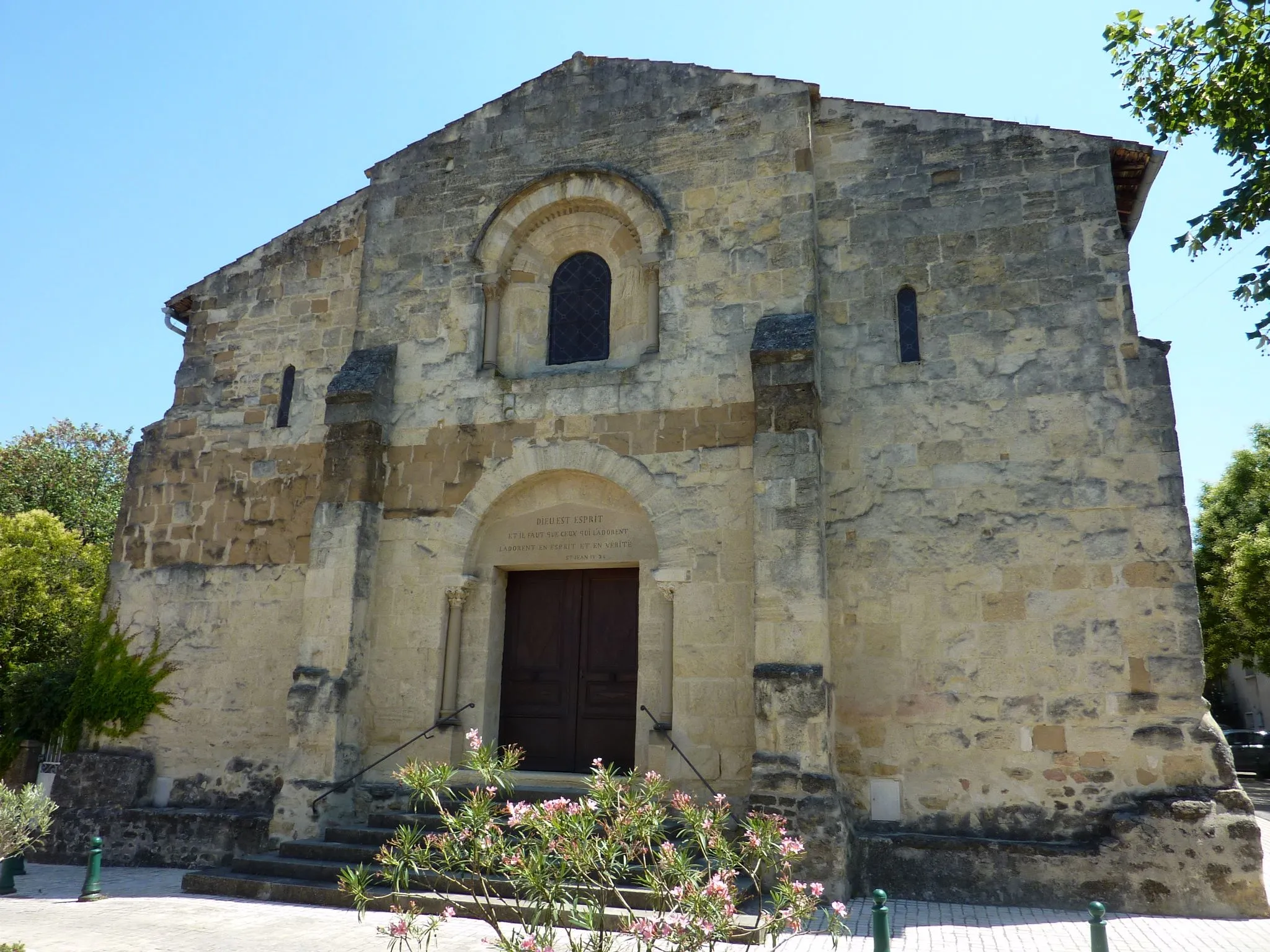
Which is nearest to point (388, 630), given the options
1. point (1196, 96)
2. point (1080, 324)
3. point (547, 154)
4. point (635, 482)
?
point (635, 482)

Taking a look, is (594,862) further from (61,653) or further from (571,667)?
(61,653)

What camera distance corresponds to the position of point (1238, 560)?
66.6ft

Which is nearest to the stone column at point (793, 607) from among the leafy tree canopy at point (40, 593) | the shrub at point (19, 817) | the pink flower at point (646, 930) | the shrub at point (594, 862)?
the shrub at point (594, 862)

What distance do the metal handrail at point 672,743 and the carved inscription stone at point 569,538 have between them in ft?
5.61

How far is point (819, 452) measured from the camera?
31.2 feet

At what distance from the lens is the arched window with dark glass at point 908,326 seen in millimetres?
10102

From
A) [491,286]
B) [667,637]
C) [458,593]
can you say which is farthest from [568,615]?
[491,286]

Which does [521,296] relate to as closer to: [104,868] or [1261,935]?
[104,868]

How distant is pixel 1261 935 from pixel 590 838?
6073 mm

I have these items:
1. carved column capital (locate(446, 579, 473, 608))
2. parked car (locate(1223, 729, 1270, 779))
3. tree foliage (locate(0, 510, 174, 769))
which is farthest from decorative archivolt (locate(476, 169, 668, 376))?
parked car (locate(1223, 729, 1270, 779))

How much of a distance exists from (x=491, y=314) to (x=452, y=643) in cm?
412

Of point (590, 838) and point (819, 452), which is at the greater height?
point (819, 452)

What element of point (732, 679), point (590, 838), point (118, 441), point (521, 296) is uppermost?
point (118, 441)

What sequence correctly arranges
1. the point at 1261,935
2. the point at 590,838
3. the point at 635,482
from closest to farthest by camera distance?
the point at 590,838, the point at 1261,935, the point at 635,482
